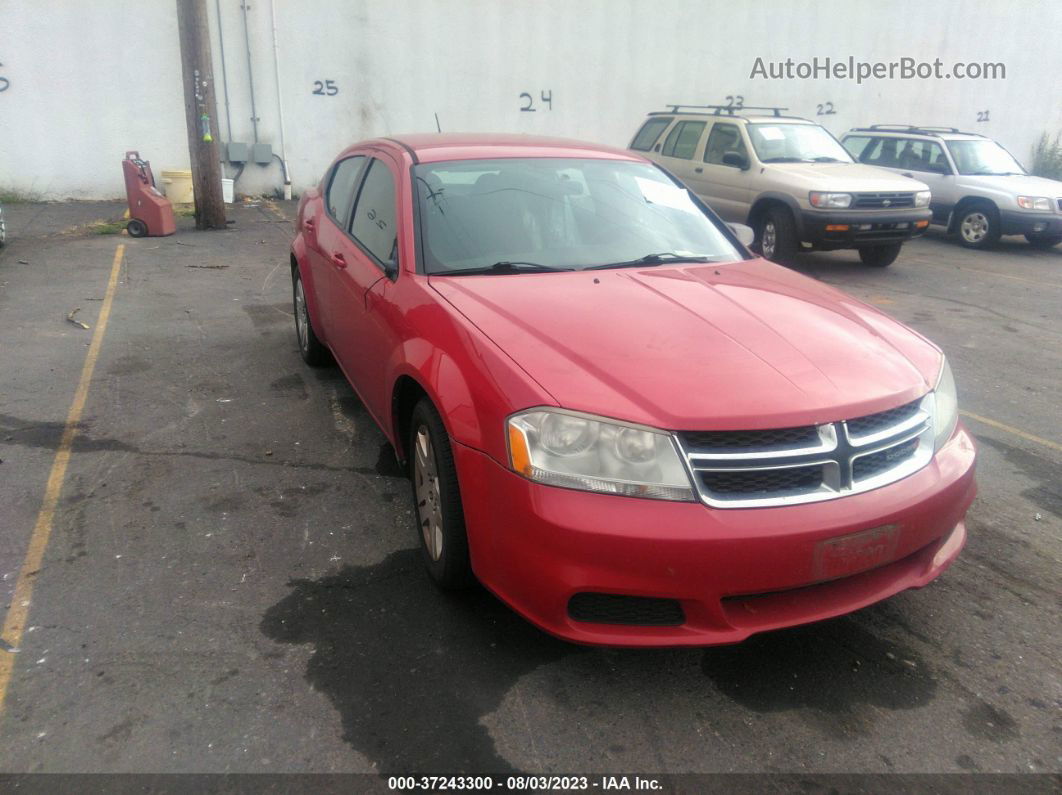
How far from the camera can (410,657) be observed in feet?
9.12

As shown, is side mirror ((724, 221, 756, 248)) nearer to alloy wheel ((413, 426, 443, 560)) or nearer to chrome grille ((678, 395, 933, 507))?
chrome grille ((678, 395, 933, 507))

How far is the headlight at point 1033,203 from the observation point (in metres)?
11.7

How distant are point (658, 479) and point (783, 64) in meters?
17.8

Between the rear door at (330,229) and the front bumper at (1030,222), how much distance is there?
34.5ft

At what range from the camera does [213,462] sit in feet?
14.0

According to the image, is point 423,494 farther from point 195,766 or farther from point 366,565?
point 195,766

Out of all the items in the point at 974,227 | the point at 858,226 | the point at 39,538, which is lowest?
the point at 39,538

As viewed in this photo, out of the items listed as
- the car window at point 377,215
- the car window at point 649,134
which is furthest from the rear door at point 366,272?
the car window at point 649,134

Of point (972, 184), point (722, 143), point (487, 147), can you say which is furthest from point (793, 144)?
point (487, 147)

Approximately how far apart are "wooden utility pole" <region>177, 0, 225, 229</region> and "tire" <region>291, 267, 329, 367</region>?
6.18 meters

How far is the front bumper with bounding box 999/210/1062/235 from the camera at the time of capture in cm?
1173

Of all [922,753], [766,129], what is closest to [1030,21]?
[766,129]

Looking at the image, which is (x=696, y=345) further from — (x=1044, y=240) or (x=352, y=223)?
(x=1044, y=240)

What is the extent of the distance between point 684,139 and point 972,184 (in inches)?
176
